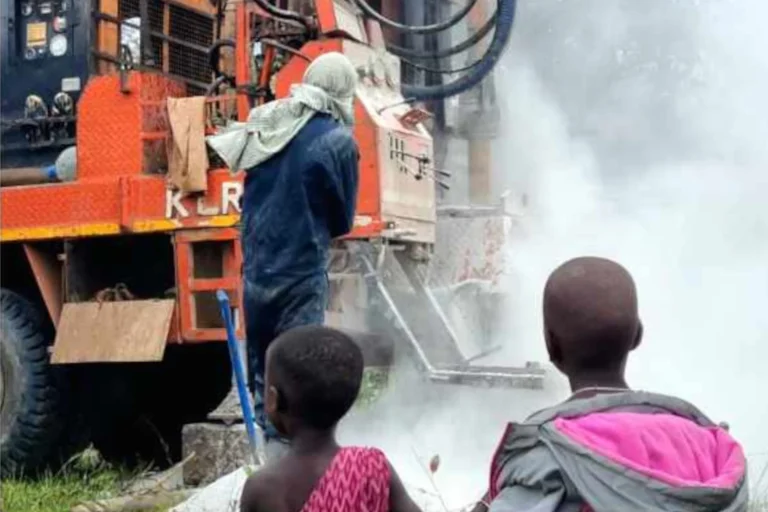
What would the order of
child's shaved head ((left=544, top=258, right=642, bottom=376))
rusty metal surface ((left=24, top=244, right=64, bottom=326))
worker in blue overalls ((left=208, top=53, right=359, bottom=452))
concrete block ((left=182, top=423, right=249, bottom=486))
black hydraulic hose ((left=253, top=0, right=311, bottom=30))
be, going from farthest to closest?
rusty metal surface ((left=24, top=244, right=64, bottom=326)) < black hydraulic hose ((left=253, top=0, right=311, bottom=30)) < concrete block ((left=182, top=423, right=249, bottom=486)) < worker in blue overalls ((left=208, top=53, right=359, bottom=452)) < child's shaved head ((left=544, top=258, right=642, bottom=376))

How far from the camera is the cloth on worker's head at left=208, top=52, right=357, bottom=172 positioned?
4469mm

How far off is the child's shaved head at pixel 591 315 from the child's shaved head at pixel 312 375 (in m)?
0.47

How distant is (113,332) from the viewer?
6.38 metres

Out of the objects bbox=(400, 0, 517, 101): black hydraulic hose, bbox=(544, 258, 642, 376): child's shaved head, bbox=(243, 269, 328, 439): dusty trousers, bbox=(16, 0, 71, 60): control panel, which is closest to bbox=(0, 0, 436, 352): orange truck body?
bbox=(16, 0, 71, 60): control panel

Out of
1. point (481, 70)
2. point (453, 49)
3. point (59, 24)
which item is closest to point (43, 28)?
point (59, 24)

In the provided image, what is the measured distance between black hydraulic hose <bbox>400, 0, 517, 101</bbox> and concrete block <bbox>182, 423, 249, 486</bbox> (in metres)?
2.34

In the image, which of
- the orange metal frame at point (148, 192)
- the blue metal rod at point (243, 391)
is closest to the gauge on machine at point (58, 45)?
the orange metal frame at point (148, 192)

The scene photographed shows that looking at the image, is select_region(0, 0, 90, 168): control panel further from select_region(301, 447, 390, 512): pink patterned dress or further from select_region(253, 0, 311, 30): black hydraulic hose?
select_region(301, 447, 390, 512): pink patterned dress

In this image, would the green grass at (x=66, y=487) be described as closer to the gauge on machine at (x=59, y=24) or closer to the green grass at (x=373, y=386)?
the green grass at (x=373, y=386)

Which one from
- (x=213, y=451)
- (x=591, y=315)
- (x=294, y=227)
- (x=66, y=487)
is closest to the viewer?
→ (x=591, y=315)

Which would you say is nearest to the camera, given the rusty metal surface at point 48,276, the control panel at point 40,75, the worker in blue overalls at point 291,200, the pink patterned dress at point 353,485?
the pink patterned dress at point 353,485

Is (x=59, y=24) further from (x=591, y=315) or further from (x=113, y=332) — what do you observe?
(x=591, y=315)

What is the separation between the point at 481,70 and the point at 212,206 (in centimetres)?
215

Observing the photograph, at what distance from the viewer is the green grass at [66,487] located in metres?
5.99
